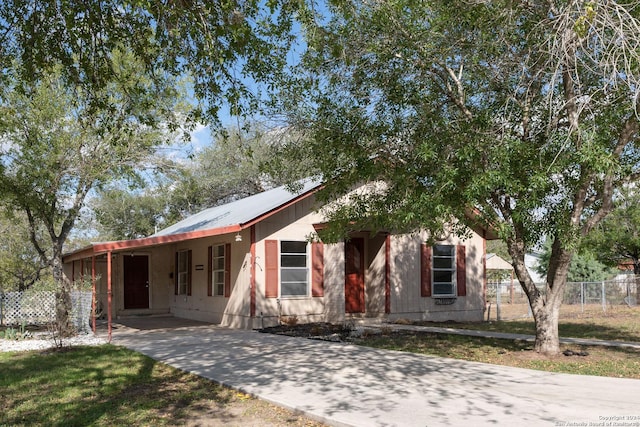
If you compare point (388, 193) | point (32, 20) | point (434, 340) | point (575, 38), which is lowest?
point (434, 340)

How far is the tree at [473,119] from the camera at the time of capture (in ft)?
27.8

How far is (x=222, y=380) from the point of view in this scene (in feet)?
26.0

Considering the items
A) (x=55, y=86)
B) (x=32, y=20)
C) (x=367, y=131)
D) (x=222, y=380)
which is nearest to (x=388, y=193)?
(x=367, y=131)

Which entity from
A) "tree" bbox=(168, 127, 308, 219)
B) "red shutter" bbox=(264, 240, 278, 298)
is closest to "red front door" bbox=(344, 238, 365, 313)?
"red shutter" bbox=(264, 240, 278, 298)

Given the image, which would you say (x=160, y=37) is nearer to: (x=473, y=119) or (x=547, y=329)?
(x=473, y=119)

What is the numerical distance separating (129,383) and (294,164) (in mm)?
5958

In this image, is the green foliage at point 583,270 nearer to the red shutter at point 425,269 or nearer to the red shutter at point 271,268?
the red shutter at point 425,269

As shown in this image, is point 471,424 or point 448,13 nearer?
point 471,424

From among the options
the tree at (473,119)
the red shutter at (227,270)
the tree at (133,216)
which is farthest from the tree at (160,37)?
the tree at (133,216)

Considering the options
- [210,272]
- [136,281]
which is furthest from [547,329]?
[136,281]

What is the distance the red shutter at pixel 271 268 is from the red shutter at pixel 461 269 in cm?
634

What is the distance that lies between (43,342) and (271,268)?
17.4 ft

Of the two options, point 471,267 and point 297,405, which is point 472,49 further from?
point 471,267

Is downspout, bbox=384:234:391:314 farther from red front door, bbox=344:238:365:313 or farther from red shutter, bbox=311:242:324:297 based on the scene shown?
red shutter, bbox=311:242:324:297
